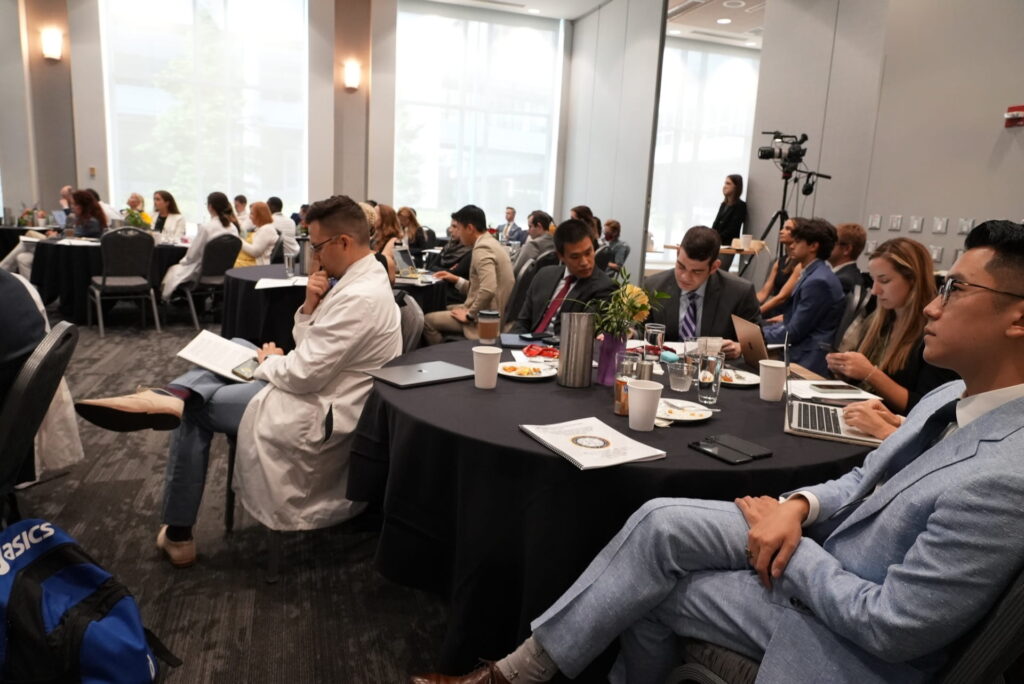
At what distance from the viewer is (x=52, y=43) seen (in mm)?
9164

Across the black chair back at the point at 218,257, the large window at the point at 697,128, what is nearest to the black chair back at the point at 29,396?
the black chair back at the point at 218,257

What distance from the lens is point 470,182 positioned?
37.8ft

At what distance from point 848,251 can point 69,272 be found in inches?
264

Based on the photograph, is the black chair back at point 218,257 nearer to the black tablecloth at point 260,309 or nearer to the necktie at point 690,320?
the black tablecloth at point 260,309

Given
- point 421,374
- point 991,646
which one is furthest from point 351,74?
point 991,646

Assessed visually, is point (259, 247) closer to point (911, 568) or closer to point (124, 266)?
point (124, 266)

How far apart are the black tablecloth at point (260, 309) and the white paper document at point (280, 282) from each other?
6 centimetres

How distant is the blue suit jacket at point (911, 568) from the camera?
3.32ft

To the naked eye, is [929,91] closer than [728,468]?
No

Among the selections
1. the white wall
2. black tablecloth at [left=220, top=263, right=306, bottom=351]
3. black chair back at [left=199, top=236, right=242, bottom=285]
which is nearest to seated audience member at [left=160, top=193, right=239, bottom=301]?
black chair back at [left=199, top=236, right=242, bottom=285]

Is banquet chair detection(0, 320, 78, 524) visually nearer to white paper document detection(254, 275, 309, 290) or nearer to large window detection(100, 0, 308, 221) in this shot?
white paper document detection(254, 275, 309, 290)

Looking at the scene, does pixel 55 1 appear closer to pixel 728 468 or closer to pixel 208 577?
pixel 208 577

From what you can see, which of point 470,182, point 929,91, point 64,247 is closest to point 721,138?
point 470,182

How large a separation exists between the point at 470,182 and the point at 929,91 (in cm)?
725
